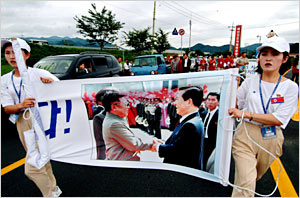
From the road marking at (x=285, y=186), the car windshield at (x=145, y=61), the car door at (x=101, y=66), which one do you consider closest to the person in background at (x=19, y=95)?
the road marking at (x=285, y=186)

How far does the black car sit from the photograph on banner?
362 cm

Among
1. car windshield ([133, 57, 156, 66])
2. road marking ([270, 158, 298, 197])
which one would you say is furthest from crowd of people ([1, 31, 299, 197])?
car windshield ([133, 57, 156, 66])

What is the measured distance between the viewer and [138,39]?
27.4 meters

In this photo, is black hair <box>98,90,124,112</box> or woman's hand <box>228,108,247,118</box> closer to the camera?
woman's hand <box>228,108,247,118</box>

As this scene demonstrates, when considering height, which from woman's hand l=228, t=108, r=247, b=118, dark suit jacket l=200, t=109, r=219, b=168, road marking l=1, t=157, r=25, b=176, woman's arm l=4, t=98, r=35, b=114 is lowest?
road marking l=1, t=157, r=25, b=176

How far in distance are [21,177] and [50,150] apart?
109cm

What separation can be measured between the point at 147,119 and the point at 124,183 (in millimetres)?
1139

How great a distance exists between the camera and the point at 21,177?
2568 millimetres

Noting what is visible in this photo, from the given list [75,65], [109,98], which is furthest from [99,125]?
[75,65]

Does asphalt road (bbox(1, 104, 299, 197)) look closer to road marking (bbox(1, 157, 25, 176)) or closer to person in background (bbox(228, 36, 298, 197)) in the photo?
road marking (bbox(1, 157, 25, 176))

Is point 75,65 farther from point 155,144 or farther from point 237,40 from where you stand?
point 237,40

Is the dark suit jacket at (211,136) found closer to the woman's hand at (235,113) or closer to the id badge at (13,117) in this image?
the woman's hand at (235,113)

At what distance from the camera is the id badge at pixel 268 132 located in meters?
1.56

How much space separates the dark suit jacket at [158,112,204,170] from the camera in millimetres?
1705
